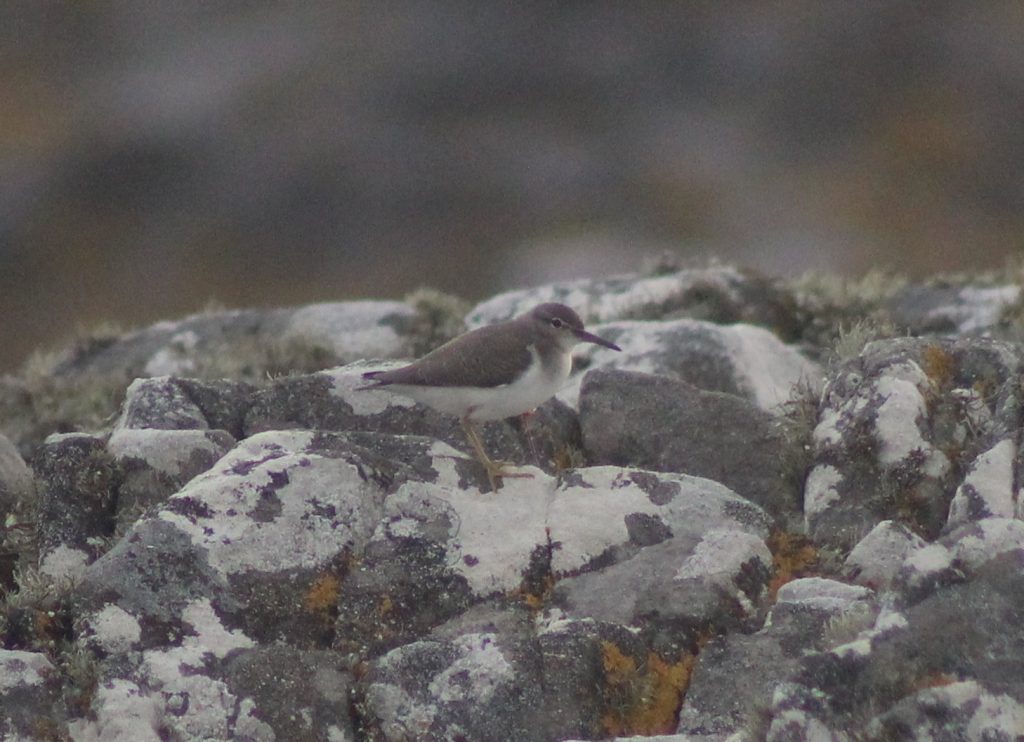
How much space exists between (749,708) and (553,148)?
125ft

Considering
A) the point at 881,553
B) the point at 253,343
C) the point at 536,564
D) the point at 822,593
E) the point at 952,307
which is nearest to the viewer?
the point at 822,593

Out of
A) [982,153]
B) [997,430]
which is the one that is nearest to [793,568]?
[997,430]

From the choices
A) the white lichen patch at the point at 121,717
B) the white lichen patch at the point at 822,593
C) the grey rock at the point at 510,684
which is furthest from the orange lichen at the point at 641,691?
the white lichen patch at the point at 121,717

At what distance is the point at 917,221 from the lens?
36281 millimetres

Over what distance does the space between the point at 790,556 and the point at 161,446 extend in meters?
4.17

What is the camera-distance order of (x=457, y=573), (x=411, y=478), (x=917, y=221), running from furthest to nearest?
(x=917, y=221) < (x=411, y=478) < (x=457, y=573)

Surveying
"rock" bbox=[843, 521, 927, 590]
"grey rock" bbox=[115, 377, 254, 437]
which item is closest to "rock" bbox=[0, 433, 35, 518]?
"grey rock" bbox=[115, 377, 254, 437]

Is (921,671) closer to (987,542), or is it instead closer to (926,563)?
(926,563)

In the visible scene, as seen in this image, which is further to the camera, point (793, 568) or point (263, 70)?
point (263, 70)

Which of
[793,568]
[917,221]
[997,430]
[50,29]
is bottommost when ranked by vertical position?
[917,221]

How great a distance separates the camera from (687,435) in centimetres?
1055

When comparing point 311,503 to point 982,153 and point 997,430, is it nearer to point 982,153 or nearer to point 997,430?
Result: point 997,430

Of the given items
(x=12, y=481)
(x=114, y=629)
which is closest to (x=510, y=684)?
(x=114, y=629)

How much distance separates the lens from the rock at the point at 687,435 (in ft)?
33.7
